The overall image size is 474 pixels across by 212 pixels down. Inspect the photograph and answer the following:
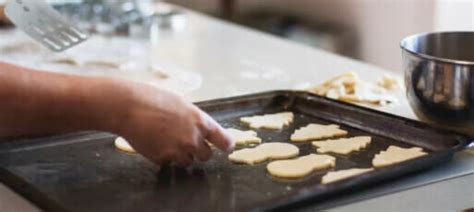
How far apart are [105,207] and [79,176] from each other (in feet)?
0.33

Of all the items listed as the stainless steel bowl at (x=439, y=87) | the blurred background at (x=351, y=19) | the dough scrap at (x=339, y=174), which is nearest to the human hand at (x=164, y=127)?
the dough scrap at (x=339, y=174)

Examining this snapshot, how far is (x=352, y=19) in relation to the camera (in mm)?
2824

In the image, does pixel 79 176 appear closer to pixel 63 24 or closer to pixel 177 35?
pixel 63 24

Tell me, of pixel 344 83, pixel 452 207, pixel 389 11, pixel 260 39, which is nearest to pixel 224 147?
pixel 452 207

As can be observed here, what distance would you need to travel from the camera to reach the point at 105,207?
0.87 m

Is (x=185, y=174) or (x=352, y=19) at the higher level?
(x=185, y=174)

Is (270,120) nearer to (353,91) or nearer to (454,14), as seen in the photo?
(353,91)

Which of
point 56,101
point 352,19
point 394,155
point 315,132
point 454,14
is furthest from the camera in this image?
point 352,19

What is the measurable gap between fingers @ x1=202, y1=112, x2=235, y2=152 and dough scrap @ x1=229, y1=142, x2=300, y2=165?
0.12ft

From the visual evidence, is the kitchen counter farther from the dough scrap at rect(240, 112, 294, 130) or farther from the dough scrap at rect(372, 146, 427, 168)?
the dough scrap at rect(240, 112, 294, 130)

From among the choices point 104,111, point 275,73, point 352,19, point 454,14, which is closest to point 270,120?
point 104,111

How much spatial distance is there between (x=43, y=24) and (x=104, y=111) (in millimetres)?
525

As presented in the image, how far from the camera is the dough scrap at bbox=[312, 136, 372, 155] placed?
1.05m

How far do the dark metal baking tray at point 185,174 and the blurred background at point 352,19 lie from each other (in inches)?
53.3
